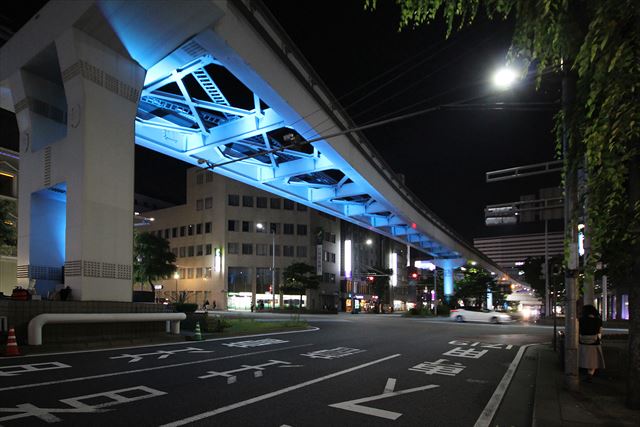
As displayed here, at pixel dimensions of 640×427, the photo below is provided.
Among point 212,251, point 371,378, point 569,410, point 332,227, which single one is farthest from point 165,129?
point 332,227

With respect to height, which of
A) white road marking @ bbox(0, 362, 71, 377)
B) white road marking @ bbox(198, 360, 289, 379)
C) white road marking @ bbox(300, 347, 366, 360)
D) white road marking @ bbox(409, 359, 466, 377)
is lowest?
white road marking @ bbox(300, 347, 366, 360)

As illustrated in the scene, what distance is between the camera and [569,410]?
718 cm

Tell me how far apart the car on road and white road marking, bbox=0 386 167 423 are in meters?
34.8

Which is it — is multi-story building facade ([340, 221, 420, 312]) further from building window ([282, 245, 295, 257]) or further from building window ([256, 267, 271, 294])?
building window ([256, 267, 271, 294])

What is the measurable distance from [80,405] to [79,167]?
36.0ft

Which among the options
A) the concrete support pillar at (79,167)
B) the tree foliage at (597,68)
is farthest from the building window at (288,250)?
the tree foliage at (597,68)

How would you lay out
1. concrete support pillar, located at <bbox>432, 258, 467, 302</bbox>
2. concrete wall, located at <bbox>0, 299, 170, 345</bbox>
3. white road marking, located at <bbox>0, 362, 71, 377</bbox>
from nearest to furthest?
white road marking, located at <bbox>0, 362, 71, 377</bbox>, concrete wall, located at <bbox>0, 299, 170, 345</bbox>, concrete support pillar, located at <bbox>432, 258, 467, 302</bbox>

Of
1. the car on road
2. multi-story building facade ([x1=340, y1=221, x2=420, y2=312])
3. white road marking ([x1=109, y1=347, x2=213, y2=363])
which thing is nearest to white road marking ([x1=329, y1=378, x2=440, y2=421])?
white road marking ([x1=109, y1=347, x2=213, y2=363])

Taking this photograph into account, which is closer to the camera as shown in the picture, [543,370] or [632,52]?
[632,52]

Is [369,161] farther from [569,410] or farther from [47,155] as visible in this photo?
[569,410]

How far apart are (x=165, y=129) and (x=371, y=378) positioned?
20154 mm

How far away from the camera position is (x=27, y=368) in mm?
10281

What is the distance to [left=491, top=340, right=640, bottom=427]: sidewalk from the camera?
21.6 ft

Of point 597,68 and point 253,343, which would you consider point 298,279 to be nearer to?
point 253,343
